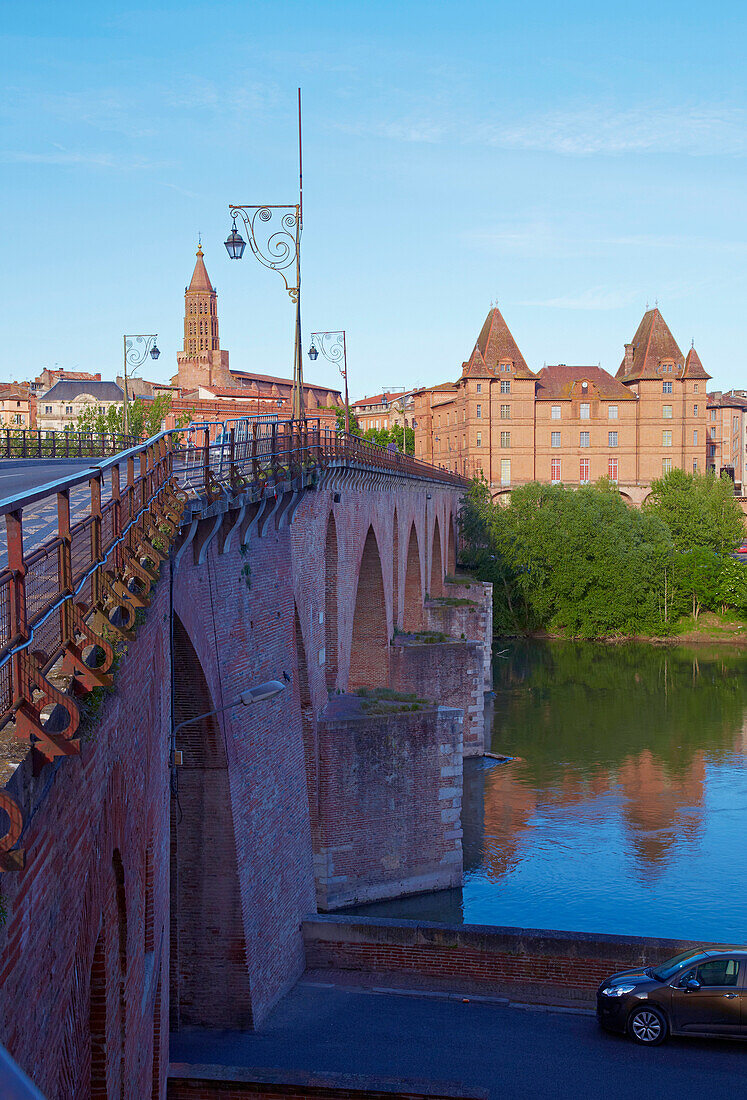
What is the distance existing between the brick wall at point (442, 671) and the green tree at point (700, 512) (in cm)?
3678

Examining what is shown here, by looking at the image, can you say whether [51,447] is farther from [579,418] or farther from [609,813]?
[579,418]

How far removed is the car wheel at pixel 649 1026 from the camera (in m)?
12.9

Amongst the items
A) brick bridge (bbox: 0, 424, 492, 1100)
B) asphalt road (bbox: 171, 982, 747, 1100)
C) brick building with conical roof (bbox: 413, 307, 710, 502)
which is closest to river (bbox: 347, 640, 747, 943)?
brick bridge (bbox: 0, 424, 492, 1100)

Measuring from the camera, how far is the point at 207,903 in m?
13.4

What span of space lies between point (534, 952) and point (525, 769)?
15859 millimetres

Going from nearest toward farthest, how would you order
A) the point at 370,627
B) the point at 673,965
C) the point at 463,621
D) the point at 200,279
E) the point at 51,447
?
1. the point at 673,965
2. the point at 51,447
3. the point at 370,627
4. the point at 463,621
5. the point at 200,279

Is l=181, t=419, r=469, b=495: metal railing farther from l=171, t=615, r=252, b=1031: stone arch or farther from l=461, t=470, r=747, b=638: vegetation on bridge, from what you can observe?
l=461, t=470, r=747, b=638: vegetation on bridge

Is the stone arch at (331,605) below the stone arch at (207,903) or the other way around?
the other way around

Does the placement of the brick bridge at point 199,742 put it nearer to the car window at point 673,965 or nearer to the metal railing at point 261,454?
the metal railing at point 261,454

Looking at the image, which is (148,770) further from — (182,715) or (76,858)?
(182,715)

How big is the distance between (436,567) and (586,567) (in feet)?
37.3

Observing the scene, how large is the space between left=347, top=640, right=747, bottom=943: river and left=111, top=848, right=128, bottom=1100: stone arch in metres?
13.9

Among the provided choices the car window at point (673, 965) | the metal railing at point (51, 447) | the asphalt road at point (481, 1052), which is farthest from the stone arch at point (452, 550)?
the car window at point (673, 965)

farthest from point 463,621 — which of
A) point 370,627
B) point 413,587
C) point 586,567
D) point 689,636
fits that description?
point 689,636
